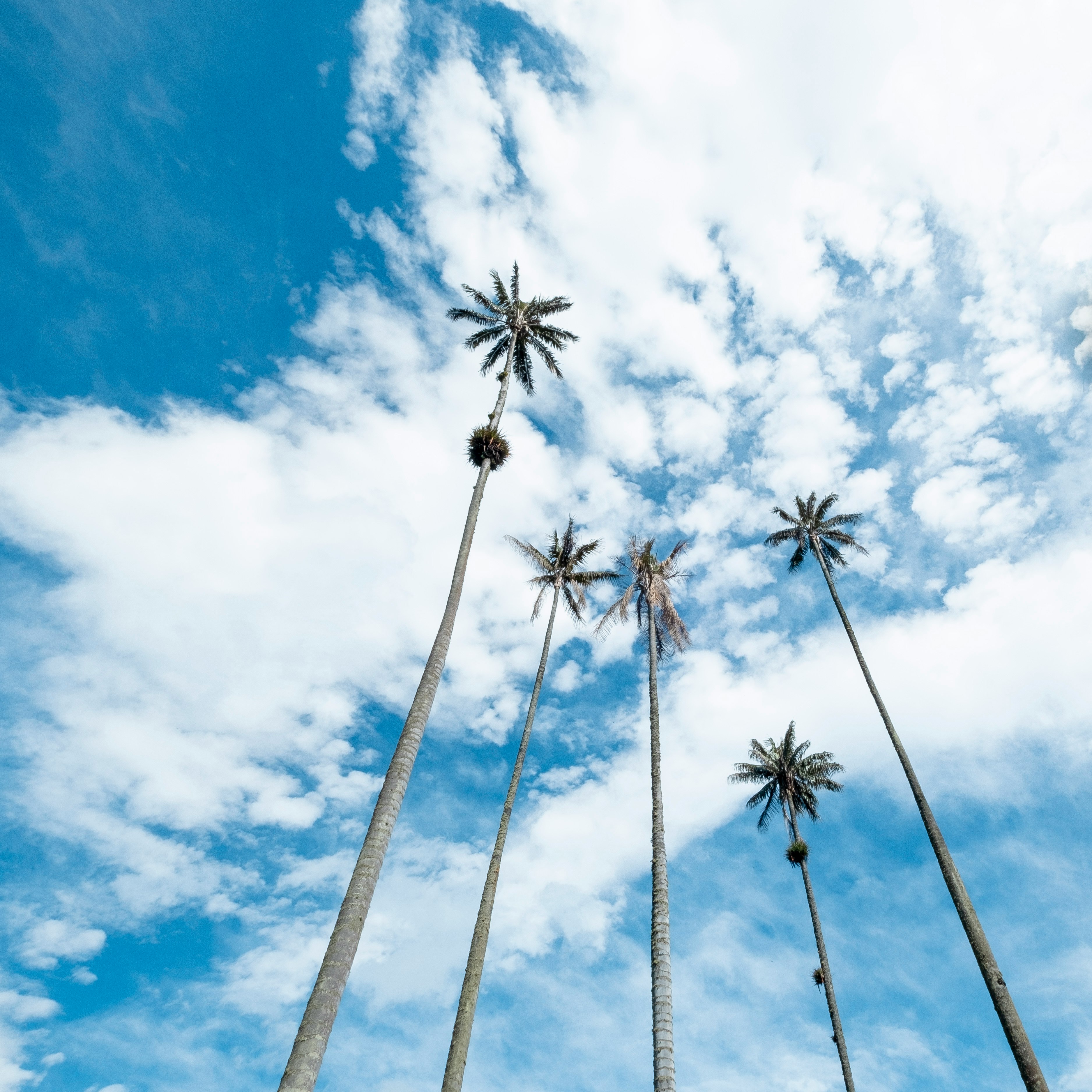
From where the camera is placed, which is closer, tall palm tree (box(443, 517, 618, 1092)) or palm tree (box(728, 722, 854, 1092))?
tall palm tree (box(443, 517, 618, 1092))

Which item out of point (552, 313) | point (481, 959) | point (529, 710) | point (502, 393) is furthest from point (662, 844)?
point (552, 313)

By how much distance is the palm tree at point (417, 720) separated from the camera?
7918 millimetres

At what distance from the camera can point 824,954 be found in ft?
102

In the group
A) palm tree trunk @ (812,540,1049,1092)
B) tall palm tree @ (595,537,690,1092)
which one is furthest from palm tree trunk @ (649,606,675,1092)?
palm tree trunk @ (812,540,1049,1092)

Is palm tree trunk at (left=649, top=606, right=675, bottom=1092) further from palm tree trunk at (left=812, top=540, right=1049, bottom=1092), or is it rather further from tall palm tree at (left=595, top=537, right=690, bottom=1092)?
palm tree trunk at (left=812, top=540, right=1049, bottom=1092)

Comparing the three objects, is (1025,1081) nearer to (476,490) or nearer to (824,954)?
(824,954)

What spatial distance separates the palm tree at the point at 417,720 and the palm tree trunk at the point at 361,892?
10 millimetres

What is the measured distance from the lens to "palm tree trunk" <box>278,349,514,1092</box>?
7625mm

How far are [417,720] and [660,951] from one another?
9.80m

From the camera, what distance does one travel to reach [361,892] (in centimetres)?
947

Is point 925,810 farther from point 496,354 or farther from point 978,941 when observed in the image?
point 496,354

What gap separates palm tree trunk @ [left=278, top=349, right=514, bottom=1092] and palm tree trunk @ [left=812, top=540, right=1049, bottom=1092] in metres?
18.2

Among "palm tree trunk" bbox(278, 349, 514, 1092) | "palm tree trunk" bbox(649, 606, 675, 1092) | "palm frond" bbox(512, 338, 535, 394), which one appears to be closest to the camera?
"palm tree trunk" bbox(278, 349, 514, 1092)

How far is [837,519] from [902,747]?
40.5 feet
